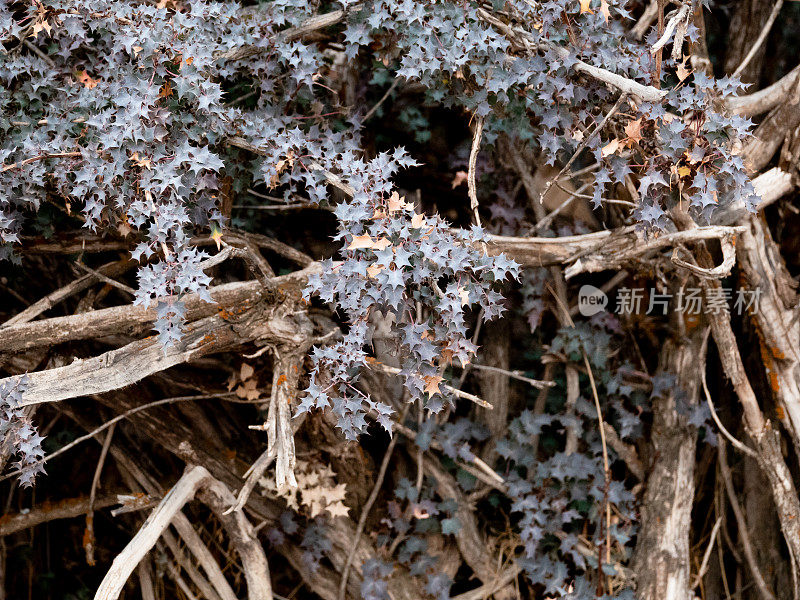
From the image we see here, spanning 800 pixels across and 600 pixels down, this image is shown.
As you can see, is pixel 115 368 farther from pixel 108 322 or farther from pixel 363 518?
pixel 363 518

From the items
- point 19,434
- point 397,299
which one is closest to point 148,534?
point 19,434

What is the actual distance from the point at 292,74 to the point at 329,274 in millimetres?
577

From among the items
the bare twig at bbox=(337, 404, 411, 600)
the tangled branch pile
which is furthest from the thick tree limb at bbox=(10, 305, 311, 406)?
the bare twig at bbox=(337, 404, 411, 600)

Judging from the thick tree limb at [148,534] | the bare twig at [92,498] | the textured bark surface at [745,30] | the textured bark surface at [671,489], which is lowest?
the bare twig at [92,498]

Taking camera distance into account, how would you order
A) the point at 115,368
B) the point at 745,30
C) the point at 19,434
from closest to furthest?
the point at 19,434 → the point at 115,368 → the point at 745,30

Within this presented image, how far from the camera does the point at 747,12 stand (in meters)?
2.51

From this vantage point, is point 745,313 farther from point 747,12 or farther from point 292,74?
point 292,74

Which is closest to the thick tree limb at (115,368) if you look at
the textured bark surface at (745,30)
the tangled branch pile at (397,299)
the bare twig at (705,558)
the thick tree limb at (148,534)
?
the tangled branch pile at (397,299)

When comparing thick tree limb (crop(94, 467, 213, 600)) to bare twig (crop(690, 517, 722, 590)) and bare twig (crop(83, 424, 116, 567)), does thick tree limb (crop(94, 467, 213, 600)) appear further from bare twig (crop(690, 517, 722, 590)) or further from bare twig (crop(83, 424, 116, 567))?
bare twig (crop(690, 517, 722, 590))

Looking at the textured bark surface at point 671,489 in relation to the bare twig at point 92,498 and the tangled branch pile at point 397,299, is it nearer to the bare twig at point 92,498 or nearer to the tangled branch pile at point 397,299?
the tangled branch pile at point 397,299

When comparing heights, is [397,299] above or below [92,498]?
above

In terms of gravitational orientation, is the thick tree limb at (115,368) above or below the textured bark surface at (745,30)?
below

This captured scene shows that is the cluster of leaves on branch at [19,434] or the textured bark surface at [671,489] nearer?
the cluster of leaves on branch at [19,434]

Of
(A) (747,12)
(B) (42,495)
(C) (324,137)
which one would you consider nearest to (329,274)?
(C) (324,137)
